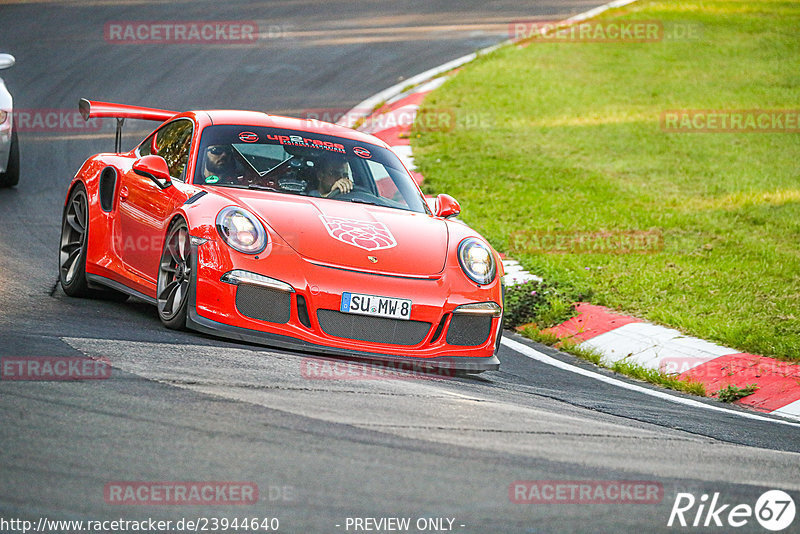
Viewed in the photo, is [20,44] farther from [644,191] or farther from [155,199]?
[155,199]

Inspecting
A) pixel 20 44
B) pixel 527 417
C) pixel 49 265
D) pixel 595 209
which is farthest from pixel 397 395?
pixel 20 44

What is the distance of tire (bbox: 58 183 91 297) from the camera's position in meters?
7.05

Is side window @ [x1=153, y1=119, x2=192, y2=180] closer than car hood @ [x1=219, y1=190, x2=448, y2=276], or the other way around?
car hood @ [x1=219, y1=190, x2=448, y2=276]

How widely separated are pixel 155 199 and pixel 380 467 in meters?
3.41

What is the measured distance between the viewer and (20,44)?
18.2 m

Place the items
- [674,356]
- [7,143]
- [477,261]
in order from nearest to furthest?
[477,261] → [674,356] → [7,143]

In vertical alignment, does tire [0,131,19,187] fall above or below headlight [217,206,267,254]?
below

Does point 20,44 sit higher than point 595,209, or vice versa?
point 20,44

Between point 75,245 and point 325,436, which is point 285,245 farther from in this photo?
point 75,245

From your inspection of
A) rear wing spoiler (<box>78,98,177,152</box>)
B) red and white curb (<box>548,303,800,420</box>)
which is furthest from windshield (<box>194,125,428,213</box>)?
red and white curb (<box>548,303,800,420</box>)

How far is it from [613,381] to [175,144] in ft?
10.5

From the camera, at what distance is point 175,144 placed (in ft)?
22.8

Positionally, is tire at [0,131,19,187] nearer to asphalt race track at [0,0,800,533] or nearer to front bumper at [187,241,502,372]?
asphalt race track at [0,0,800,533]

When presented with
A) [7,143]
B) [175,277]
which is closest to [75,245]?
[175,277]
